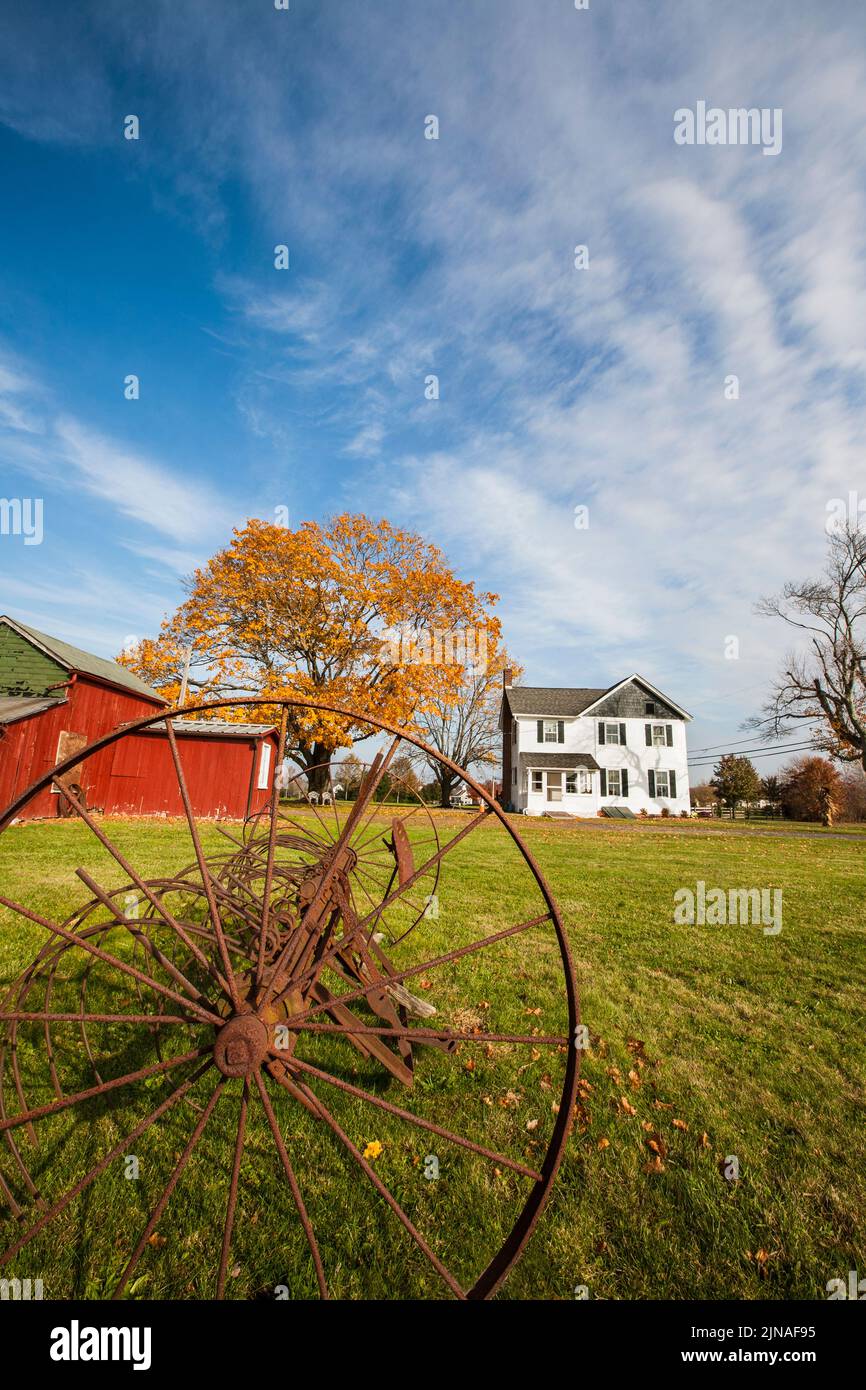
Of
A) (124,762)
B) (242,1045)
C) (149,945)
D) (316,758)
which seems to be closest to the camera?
(242,1045)

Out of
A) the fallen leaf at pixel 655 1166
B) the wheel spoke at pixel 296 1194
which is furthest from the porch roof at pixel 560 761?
the wheel spoke at pixel 296 1194

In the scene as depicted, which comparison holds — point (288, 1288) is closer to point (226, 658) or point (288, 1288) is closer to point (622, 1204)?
point (622, 1204)

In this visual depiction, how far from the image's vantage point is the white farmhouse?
107ft

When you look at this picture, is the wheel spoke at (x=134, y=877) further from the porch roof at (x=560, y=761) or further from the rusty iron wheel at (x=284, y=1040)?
the porch roof at (x=560, y=761)

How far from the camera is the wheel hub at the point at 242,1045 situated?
178cm

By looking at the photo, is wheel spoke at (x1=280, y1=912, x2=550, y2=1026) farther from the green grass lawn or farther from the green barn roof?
the green barn roof

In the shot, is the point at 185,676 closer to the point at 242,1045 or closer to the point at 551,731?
the point at 551,731

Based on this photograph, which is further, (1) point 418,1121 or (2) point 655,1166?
(2) point 655,1166

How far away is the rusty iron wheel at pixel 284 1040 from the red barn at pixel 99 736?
→ 34.6 ft

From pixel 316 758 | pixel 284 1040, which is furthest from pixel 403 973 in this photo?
pixel 316 758

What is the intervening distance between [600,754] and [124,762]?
87.9 ft

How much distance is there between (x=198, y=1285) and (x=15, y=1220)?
0.89 m

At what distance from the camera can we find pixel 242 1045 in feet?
5.92

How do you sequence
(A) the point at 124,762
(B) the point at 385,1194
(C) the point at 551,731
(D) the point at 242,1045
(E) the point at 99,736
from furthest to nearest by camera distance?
(C) the point at 551,731 → (E) the point at 99,736 → (A) the point at 124,762 → (D) the point at 242,1045 → (B) the point at 385,1194
